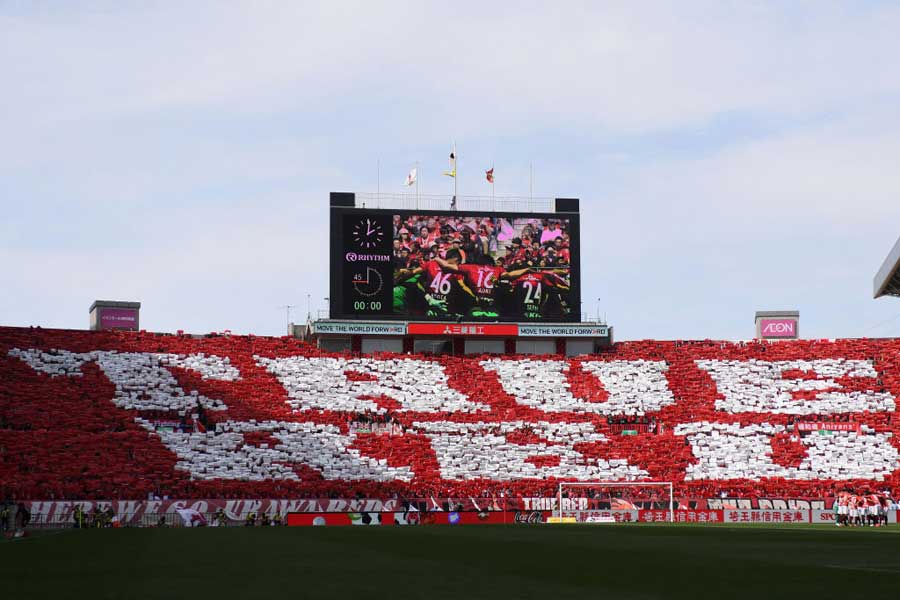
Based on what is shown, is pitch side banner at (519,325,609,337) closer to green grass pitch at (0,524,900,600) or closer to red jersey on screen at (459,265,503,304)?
red jersey on screen at (459,265,503,304)

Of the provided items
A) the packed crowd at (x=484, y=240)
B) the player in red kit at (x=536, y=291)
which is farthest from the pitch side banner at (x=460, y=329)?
the packed crowd at (x=484, y=240)

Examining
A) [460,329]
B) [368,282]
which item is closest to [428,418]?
[460,329]

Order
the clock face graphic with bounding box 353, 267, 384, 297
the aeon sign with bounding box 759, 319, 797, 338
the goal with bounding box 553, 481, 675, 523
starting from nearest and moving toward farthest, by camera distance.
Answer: the goal with bounding box 553, 481, 675, 523
the clock face graphic with bounding box 353, 267, 384, 297
the aeon sign with bounding box 759, 319, 797, 338

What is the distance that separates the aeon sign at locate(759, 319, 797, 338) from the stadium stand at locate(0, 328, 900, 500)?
6127 millimetres

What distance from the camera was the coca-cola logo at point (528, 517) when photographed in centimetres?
5944

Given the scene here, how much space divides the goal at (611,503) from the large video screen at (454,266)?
17.7 meters

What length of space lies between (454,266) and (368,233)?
610 centimetres

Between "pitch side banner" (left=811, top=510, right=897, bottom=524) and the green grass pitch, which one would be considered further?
"pitch side banner" (left=811, top=510, right=897, bottom=524)

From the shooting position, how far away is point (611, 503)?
2402 inches

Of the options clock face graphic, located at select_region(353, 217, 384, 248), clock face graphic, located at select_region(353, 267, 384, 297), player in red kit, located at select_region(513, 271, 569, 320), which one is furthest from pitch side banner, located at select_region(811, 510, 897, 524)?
clock face graphic, located at select_region(353, 217, 384, 248)

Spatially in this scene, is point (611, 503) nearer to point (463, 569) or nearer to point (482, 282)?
point (482, 282)

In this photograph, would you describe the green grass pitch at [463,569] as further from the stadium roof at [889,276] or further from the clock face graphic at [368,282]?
the clock face graphic at [368,282]

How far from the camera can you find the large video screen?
76812 millimetres

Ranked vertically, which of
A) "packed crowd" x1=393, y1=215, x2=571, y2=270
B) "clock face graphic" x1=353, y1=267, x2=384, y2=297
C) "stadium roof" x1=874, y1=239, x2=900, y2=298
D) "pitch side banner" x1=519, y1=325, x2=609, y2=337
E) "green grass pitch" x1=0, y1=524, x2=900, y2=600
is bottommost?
"green grass pitch" x1=0, y1=524, x2=900, y2=600
